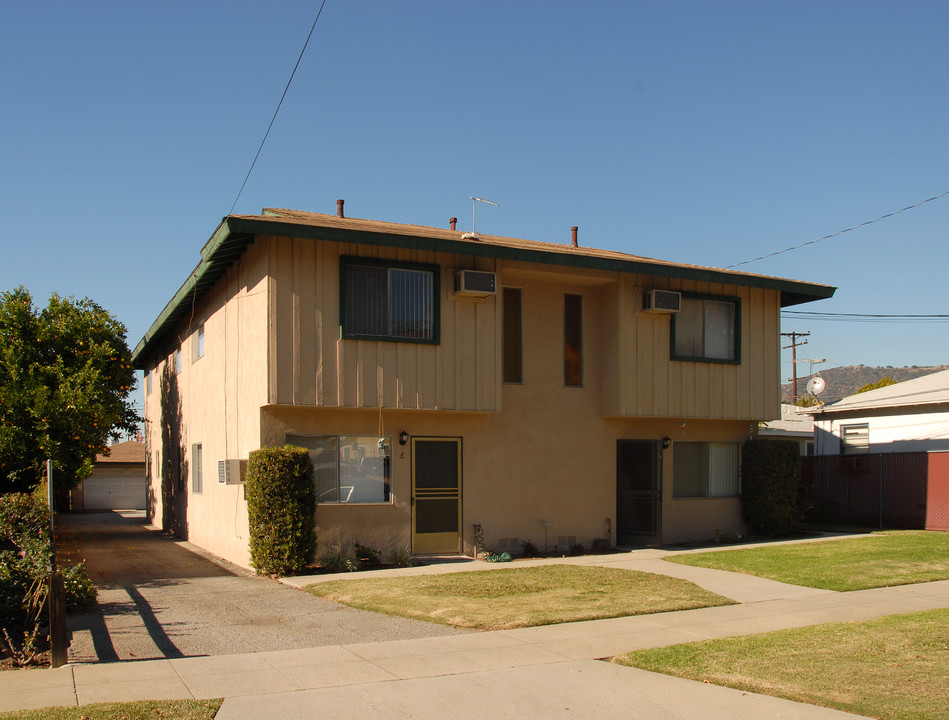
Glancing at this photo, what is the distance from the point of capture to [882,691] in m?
6.72

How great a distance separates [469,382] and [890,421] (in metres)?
15.0

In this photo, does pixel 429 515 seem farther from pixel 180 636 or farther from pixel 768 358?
pixel 768 358

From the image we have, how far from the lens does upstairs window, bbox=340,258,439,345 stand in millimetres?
14156

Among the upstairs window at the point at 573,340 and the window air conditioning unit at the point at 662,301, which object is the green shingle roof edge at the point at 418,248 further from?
the upstairs window at the point at 573,340

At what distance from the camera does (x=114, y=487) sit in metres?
37.7

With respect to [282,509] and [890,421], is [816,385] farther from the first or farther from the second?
[282,509]

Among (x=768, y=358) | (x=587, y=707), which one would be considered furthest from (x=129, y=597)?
(x=768, y=358)

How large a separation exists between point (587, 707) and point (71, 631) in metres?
5.63

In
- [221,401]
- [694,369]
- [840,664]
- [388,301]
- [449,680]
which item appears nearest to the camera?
[449,680]

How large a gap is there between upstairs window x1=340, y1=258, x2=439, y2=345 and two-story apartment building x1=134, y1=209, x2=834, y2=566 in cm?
3

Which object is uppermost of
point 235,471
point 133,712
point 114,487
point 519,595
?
point 235,471

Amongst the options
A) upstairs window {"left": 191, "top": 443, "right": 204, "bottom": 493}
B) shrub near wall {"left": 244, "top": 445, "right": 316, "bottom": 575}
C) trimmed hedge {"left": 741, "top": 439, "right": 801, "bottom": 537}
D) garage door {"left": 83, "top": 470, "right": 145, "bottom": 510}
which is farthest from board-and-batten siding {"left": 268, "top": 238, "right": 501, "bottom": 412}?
garage door {"left": 83, "top": 470, "right": 145, "bottom": 510}

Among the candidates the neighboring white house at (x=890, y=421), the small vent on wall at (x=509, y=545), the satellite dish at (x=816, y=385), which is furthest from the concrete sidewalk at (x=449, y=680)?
the satellite dish at (x=816, y=385)

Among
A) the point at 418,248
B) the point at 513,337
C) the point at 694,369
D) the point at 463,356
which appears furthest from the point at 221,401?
the point at 694,369
